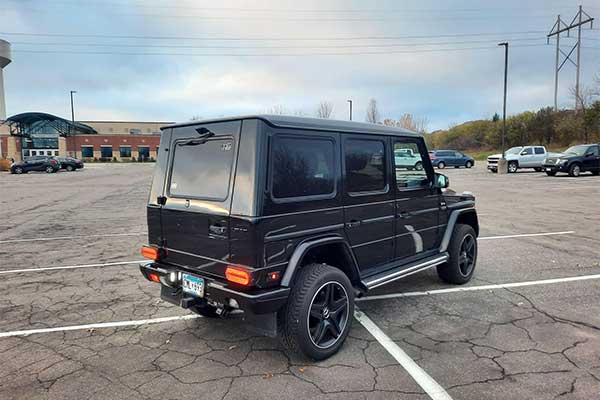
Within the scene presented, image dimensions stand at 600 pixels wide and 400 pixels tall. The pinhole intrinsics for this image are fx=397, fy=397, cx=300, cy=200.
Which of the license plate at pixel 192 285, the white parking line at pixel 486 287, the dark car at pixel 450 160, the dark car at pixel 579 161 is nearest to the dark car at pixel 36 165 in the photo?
the dark car at pixel 450 160

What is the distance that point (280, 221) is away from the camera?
10.2 ft

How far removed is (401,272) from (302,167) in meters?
1.65

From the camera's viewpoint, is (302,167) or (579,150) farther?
(579,150)

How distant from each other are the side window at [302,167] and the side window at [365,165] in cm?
22

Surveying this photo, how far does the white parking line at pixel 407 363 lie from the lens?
2.85 metres

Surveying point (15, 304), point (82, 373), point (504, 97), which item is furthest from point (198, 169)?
point (504, 97)

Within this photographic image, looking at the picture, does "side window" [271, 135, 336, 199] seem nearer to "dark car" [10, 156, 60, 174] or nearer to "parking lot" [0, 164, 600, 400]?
"parking lot" [0, 164, 600, 400]

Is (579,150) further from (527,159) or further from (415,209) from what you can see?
(415,209)

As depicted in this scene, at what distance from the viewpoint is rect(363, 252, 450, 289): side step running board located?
3.81m

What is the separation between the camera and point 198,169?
11.3 ft

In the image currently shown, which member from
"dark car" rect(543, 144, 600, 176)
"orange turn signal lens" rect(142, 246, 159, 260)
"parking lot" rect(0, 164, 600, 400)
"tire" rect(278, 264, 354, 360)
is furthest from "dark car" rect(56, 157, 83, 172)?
"tire" rect(278, 264, 354, 360)

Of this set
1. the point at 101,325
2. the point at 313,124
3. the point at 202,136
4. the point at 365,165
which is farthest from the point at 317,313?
the point at 101,325

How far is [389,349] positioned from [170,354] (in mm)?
1920

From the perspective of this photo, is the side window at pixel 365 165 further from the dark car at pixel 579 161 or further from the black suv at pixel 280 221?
the dark car at pixel 579 161
